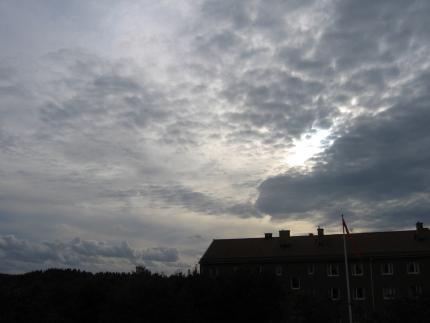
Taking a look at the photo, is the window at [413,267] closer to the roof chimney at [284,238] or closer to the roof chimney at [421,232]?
the roof chimney at [421,232]

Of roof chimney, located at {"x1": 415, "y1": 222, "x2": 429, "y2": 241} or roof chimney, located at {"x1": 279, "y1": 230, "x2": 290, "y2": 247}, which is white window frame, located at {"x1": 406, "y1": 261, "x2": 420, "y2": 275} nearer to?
roof chimney, located at {"x1": 415, "y1": 222, "x2": 429, "y2": 241}

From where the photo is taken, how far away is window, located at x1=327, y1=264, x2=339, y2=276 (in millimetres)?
91812

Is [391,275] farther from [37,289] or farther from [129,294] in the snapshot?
[37,289]

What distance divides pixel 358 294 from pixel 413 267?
9.42 meters

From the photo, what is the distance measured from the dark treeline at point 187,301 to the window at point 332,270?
16928 millimetres

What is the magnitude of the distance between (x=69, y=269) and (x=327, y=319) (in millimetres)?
44027

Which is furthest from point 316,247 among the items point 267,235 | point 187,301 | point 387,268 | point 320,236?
point 187,301

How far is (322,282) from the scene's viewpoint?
91.7 m

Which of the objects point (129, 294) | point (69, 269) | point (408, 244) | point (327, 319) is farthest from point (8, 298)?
point (408, 244)

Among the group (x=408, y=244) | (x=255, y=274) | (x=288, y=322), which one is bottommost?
(x=288, y=322)

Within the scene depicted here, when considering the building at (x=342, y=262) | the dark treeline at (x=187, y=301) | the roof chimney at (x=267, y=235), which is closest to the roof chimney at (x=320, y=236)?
the building at (x=342, y=262)

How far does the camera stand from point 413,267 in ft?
288

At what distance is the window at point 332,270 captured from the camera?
91812 millimetres

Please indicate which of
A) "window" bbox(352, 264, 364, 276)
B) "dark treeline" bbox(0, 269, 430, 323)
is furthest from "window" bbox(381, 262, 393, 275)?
"dark treeline" bbox(0, 269, 430, 323)
